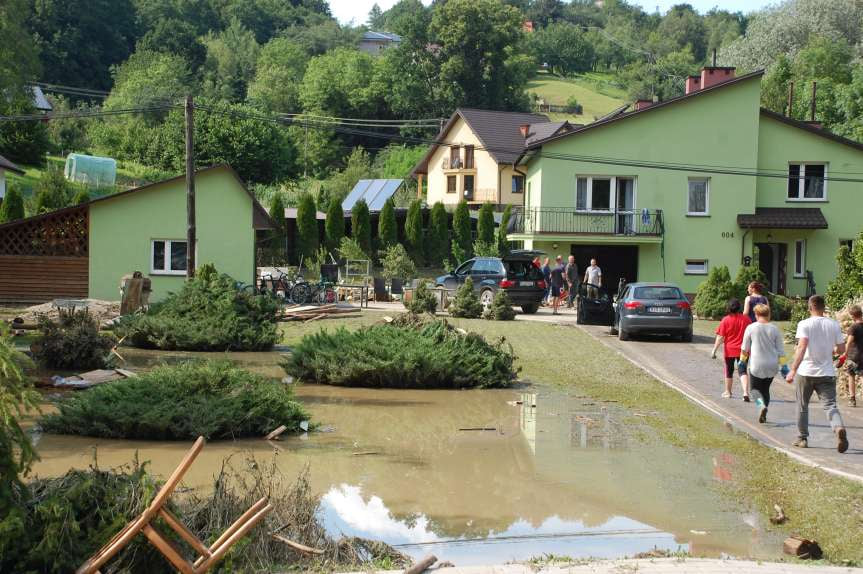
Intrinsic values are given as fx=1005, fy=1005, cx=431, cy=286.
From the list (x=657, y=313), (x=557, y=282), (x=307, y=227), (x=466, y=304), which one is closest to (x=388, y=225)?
(x=307, y=227)

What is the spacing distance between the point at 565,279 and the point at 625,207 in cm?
585

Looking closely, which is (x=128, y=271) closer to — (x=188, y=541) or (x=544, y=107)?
(x=188, y=541)

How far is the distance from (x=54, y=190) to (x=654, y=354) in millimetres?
30694

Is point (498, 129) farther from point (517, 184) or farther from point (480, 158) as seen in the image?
point (517, 184)

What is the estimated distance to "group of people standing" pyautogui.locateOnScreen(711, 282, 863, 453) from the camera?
11.7m

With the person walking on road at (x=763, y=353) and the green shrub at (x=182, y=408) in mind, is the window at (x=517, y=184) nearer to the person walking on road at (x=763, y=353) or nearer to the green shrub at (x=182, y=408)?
the person walking on road at (x=763, y=353)

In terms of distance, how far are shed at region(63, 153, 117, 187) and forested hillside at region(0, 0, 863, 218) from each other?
3259 millimetres

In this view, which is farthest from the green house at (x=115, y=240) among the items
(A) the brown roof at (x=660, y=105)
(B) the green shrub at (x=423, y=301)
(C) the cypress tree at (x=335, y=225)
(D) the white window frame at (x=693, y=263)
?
(D) the white window frame at (x=693, y=263)

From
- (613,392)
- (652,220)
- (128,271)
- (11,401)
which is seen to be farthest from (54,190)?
(11,401)

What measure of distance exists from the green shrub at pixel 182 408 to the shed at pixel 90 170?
48.4m

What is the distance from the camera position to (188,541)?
19.8 feet

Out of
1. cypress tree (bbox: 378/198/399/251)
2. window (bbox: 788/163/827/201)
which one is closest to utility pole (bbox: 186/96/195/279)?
cypress tree (bbox: 378/198/399/251)

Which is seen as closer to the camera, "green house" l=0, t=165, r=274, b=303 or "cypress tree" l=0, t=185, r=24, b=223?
"green house" l=0, t=165, r=274, b=303

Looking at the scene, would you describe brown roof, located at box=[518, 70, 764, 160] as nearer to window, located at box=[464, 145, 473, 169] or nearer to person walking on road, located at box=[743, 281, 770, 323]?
person walking on road, located at box=[743, 281, 770, 323]
